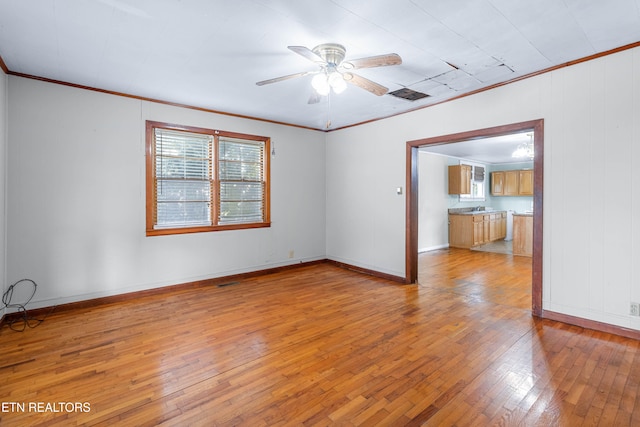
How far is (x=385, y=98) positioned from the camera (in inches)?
163

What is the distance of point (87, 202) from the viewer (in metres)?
3.79

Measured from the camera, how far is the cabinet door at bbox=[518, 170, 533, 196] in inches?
348

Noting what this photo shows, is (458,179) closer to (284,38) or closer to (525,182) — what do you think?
(525,182)

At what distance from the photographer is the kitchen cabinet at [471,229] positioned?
25.9ft

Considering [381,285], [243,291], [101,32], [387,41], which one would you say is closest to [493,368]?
[381,285]

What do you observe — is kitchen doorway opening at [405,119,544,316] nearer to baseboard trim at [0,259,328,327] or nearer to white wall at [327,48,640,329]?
white wall at [327,48,640,329]

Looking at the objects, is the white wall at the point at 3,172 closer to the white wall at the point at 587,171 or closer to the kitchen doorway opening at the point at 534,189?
the kitchen doorway opening at the point at 534,189

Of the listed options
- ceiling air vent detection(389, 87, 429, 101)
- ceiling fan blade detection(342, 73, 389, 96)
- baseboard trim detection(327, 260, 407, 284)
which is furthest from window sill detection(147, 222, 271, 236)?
ceiling fan blade detection(342, 73, 389, 96)

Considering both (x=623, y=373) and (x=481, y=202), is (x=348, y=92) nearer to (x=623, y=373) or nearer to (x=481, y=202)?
(x=623, y=373)

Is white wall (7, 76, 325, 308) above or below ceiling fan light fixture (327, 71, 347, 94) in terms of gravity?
below

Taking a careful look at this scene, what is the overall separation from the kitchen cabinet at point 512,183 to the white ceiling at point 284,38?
6.61m

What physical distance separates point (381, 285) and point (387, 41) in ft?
10.9

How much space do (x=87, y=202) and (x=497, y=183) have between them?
1027 cm

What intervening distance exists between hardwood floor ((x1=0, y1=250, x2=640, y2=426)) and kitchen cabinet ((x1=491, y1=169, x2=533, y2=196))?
621 centimetres
